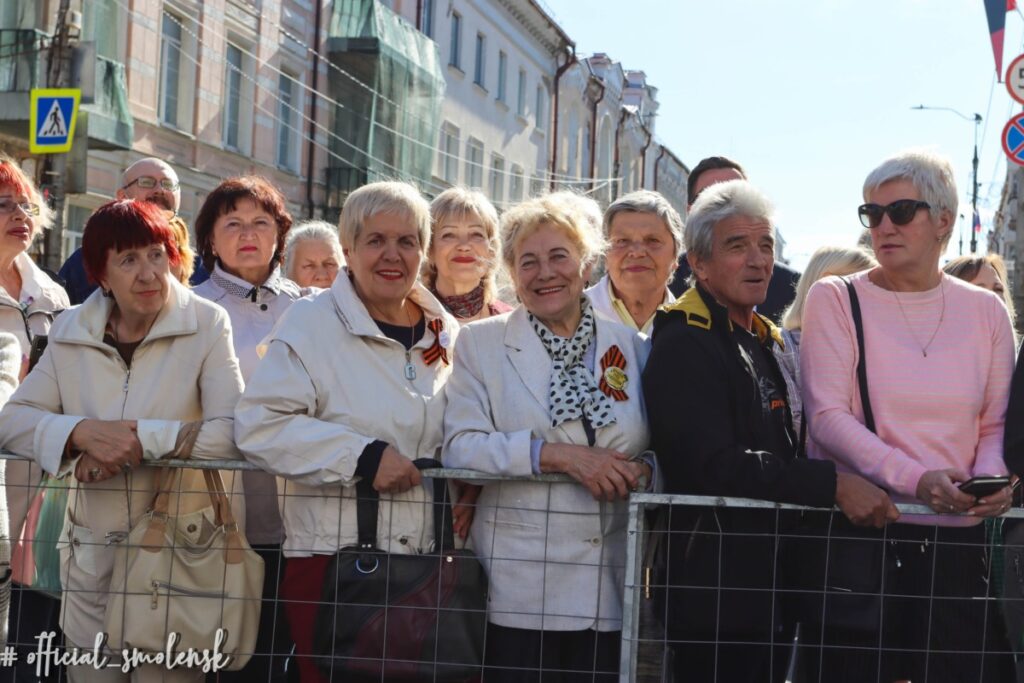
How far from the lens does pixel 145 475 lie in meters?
3.59

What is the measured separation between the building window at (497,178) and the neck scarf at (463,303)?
29.7 m

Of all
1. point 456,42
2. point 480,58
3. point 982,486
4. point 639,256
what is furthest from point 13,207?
point 480,58

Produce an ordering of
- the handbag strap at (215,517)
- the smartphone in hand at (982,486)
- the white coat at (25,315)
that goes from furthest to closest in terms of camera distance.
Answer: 1. the white coat at (25,315)
2. the handbag strap at (215,517)
3. the smartphone in hand at (982,486)

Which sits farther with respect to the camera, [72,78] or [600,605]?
[72,78]

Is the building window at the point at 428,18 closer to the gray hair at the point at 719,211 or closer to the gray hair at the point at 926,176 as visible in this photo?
the gray hair at the point at 719,211

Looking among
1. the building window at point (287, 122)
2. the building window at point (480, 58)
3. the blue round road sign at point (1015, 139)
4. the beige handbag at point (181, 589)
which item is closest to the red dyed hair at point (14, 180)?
the beige handbag at point (181, 589)

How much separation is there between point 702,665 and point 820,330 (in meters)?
1.04

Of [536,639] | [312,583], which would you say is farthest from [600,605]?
[312,583]

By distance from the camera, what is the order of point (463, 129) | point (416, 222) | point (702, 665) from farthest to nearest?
point (463, 129), point (416, 222), point (702, 665)

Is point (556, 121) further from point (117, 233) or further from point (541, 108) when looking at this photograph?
point (117, 233)

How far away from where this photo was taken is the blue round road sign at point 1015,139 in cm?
1362

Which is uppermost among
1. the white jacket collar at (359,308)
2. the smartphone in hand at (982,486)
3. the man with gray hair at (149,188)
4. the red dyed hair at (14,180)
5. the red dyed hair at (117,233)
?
the man with gray hair at (149,188)

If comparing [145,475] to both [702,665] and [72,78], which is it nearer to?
[702,665]

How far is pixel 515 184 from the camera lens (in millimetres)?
36562
